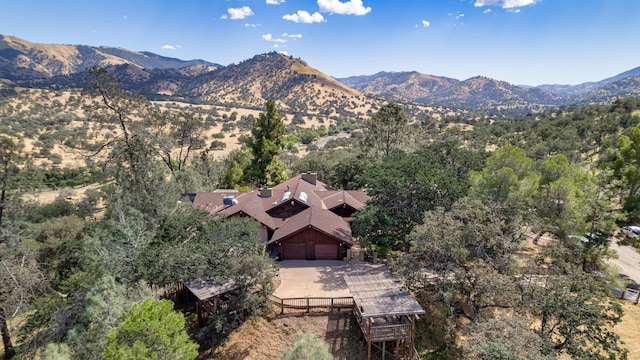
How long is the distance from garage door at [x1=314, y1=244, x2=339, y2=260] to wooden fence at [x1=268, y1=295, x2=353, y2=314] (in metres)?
5.99

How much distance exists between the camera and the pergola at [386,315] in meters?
16.7

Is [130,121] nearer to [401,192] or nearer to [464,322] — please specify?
[401,192]

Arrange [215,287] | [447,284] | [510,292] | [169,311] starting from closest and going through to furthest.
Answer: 1. [169,311]
2. [510,292]
3. [447,284]
4. [215,287]

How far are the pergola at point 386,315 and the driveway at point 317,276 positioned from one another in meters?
2.73

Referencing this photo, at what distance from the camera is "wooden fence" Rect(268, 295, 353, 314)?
Answer: 770 inches

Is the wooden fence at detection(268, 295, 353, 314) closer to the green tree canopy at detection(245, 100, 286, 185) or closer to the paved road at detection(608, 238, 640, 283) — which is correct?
the paved road at detection(608, 238, 640, 283)

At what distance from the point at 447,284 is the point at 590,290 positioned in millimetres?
6610

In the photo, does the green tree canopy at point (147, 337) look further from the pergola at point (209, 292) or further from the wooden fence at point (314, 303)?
the wooden fence at point (314, 303)

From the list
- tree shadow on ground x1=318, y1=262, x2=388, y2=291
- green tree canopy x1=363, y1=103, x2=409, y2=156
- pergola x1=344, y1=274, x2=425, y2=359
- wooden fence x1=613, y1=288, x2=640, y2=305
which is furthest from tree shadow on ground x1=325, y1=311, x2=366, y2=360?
green tree canopy x1=363, y1=103, x2=409, y2=156

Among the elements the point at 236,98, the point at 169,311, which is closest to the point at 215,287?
the point at 169,311

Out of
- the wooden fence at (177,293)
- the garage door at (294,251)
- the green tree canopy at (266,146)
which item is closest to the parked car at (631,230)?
the garage door at (294,251)

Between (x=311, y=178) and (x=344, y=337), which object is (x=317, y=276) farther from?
(x=311, y=178)

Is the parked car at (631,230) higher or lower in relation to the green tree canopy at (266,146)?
lower

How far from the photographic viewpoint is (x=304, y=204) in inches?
1125
